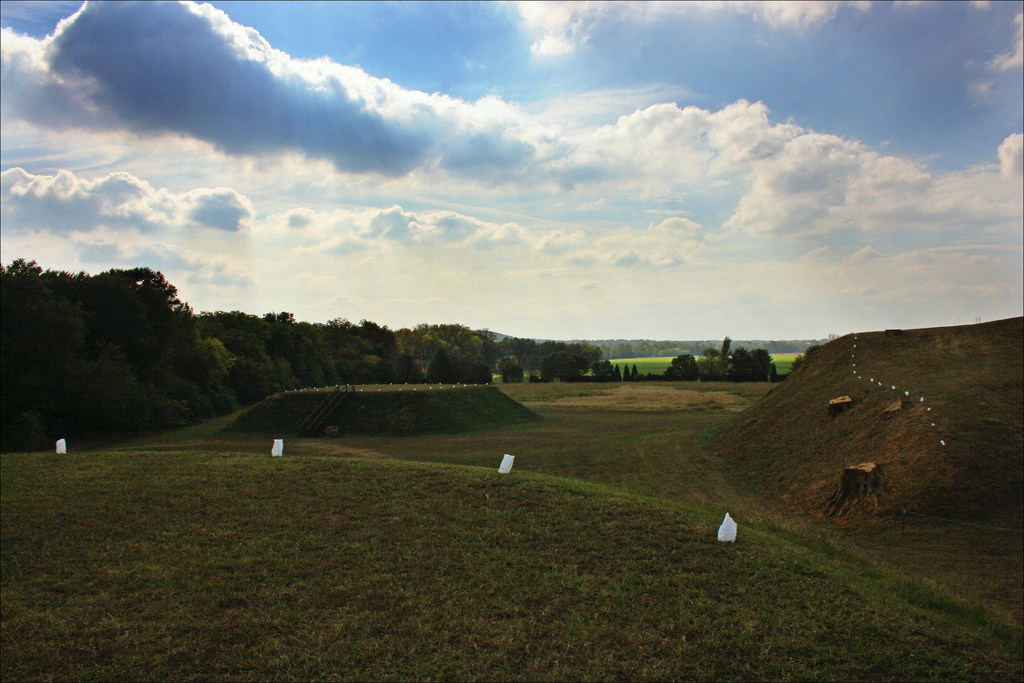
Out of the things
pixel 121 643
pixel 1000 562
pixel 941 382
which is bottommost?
pixel 1000 562

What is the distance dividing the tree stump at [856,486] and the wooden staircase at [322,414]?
90.7 ft

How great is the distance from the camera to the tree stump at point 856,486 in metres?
17.6

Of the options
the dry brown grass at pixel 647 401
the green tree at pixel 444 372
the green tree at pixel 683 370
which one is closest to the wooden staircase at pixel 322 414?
the dry brown grass at pixel 647 401

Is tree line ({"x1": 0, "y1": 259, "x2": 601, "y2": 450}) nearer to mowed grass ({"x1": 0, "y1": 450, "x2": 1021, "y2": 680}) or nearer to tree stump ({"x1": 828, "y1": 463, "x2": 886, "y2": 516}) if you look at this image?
mowed grass ({"x1": 0, "y1": 450, "x2": 1021, "y2": 680})

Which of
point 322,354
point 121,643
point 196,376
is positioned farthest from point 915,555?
point 322,354

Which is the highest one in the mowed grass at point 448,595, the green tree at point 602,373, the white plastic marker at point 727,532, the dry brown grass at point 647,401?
the green tree at point 602,373

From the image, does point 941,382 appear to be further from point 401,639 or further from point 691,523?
point 401,639

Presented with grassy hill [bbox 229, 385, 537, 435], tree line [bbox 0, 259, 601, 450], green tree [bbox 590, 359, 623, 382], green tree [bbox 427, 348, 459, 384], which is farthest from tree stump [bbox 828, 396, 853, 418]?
green tree [bbox 590, 359, 623, 382]

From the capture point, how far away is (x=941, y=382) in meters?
22.6

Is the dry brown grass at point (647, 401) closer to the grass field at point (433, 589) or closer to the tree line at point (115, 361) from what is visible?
the tree line at point (115, 361)

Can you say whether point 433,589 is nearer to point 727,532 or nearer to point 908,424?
point 727,532

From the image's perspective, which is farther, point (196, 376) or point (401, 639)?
point (196, 376)

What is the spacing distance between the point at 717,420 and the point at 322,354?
64.2m

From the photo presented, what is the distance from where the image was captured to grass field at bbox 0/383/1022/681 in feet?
22.7
